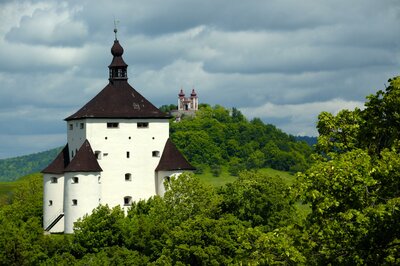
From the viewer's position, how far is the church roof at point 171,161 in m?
79.8

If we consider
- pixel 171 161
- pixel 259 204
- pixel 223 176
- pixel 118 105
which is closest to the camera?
pixel 259 204

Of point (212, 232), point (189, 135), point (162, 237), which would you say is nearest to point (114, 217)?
point (162, 237)

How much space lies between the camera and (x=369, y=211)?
95.0ft

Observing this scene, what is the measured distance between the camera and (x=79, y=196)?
251 ft

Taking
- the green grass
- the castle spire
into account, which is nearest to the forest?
the castle spire

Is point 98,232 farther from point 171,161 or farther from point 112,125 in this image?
point 112,125

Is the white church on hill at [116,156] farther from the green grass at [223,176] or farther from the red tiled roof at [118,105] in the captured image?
the green grass at [223,176]

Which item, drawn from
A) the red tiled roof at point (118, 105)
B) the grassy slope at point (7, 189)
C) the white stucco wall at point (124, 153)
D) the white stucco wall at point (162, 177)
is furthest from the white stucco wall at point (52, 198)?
the grassy slope at point (7, 189)

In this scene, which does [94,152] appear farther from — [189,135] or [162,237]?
[189,135]

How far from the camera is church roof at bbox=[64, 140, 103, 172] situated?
77.1 meters

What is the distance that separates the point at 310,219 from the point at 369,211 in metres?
3.76

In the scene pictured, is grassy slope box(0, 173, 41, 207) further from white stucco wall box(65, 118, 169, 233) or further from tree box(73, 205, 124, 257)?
tree box(73, 205, 124, 257)

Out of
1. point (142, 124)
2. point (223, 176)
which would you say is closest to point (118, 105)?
point (142, 124)

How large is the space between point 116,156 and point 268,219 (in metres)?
17.8
